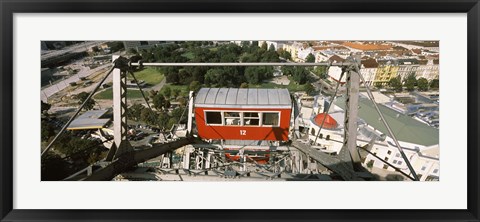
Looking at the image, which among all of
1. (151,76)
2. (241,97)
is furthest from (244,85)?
(151,76)

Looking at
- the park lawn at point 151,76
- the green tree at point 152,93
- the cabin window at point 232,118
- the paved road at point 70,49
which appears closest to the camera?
the paved road at point 70,49

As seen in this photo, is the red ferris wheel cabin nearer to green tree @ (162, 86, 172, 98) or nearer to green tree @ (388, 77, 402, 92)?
green tree @ (162, 86, 172, 98)

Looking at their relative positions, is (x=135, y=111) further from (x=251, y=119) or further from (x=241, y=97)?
(x=251, y=119)

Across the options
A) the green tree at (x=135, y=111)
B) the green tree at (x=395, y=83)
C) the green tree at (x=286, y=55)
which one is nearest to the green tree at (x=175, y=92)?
the green tree at (x=135, y=111)

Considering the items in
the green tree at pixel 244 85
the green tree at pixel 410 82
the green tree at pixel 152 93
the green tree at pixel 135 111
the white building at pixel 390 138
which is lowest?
the white building at pixel 390 138

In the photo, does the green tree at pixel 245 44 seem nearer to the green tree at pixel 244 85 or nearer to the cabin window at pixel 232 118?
the green tree at pixel 244 85
